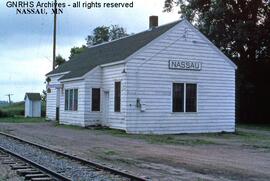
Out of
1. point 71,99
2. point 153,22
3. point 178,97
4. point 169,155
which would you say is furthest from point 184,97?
point 169,155

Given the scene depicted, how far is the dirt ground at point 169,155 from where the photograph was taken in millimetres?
11751

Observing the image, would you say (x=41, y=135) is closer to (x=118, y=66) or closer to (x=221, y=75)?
(x=118, y=66)

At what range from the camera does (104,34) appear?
247ft

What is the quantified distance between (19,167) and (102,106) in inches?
603

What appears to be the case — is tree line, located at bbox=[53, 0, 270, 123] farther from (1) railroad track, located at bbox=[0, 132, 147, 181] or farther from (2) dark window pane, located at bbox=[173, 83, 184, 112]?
(1) railroad track, located at bbox=[0, 132, 147, 181]

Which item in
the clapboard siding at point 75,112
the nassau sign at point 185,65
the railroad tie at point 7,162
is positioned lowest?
the railroad tie at point 7,162

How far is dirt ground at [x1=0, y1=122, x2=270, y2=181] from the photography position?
11751mm

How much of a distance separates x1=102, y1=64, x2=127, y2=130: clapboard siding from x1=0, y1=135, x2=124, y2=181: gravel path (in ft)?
24.8

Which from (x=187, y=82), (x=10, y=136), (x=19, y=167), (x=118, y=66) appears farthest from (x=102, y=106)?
(x=19, y=167)

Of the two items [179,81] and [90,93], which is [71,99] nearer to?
[90,93]

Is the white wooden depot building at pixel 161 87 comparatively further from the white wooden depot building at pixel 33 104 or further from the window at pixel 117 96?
the white wooden depot building at pixel 33 104

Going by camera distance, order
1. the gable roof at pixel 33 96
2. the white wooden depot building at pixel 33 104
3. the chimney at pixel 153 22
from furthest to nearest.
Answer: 1. the white wooden depot building at pixel 33 104
2. the gable roof at pixel 33 96
3. the chimney at pixel 153 22

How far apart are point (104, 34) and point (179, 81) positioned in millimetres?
50618

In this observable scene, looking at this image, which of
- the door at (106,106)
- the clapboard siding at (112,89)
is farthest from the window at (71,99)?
the clapboard siding at (112,89)
